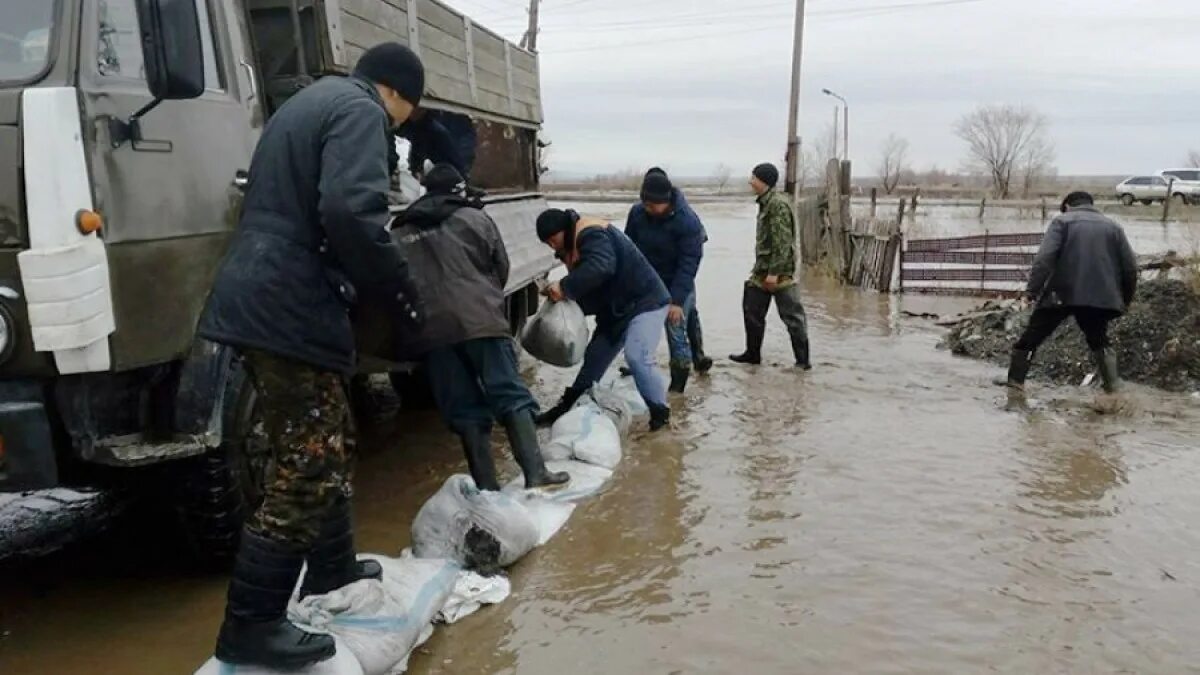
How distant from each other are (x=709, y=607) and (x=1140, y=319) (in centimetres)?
663

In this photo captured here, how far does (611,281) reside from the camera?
19.9 feet

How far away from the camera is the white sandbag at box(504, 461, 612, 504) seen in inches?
177

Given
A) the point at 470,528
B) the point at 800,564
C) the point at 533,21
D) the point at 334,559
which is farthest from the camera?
the point at 533,21

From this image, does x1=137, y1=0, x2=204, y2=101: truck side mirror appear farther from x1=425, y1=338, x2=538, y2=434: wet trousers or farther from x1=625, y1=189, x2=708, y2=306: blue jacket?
x1=625, y1=189, x2=708, y2=306: blue jacket

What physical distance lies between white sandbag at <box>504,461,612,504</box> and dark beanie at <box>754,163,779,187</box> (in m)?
3.94


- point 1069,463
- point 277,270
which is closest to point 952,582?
point 1069,463

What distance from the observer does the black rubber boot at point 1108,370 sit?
7.46 metres

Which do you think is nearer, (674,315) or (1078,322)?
(674,315)

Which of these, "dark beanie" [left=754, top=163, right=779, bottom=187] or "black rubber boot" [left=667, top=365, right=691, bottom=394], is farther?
"dark beanie" [left=754, top=163, right=779, bottom=187]

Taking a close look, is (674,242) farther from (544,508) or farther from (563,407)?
(544,508)

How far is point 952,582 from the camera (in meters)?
3.86

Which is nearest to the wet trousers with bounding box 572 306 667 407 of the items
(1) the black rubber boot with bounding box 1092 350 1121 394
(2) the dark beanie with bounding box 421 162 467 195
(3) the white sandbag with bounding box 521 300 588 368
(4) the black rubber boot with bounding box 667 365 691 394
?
(3) the white sandbag with bounding box 521 300 588 368

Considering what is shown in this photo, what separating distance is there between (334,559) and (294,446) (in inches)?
21.1

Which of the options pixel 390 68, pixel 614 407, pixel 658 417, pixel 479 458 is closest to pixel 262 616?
pixel 390 68
